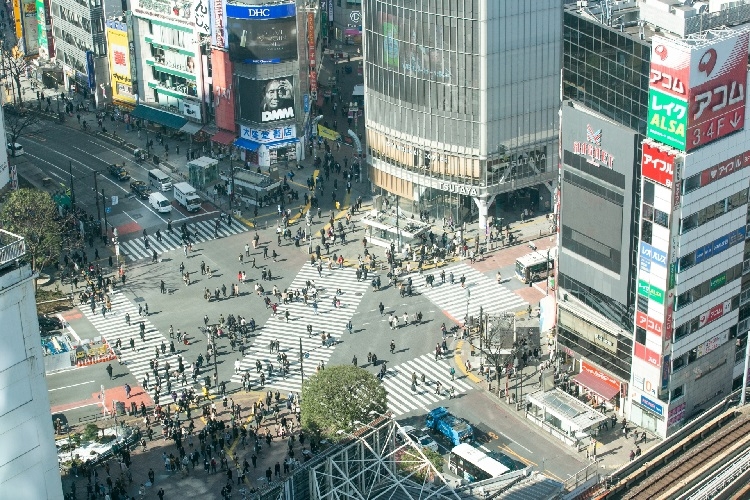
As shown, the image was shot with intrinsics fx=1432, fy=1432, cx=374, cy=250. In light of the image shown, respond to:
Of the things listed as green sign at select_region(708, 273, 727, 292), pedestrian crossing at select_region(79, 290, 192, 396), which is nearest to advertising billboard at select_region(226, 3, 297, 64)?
pedestrian crossing at select_region(79, 290, 192, 396)

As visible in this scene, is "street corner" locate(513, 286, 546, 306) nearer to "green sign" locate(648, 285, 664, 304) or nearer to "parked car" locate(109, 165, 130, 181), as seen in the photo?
"green sign" locate(648, 285, 664, 304)

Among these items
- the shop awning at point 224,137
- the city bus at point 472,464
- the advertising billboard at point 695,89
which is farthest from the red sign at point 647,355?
the shop awning at point 224,137

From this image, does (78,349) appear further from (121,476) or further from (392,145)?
(392,145)

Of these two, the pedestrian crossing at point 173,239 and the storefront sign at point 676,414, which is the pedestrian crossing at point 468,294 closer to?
the pedestrian crossing at point 173,239

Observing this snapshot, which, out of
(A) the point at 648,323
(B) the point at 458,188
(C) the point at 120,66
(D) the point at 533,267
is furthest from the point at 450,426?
(C) the point at 120,66

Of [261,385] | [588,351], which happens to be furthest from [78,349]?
[588,351]

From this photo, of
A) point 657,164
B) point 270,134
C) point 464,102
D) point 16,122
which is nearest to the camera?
point 657,164

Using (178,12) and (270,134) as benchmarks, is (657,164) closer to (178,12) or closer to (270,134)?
(270,134)

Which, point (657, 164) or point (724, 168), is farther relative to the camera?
point (724, 168)
